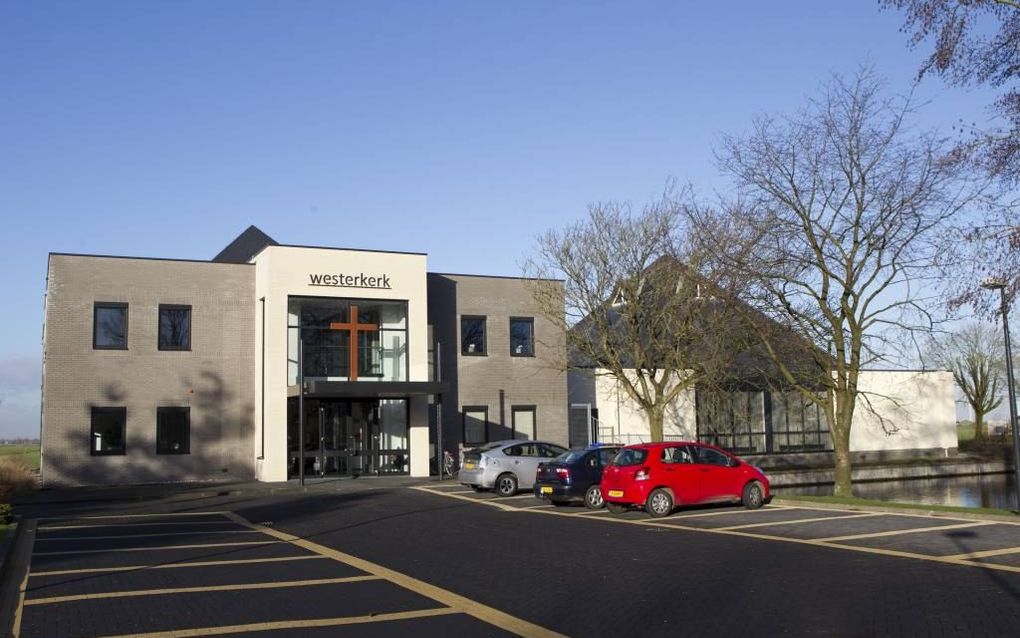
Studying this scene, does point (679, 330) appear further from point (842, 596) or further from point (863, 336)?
point (842, 596)

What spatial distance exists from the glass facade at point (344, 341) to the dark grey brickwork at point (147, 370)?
2.13 m

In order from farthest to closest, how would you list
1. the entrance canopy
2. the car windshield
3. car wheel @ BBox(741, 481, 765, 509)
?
the entrance canopy < car wheel @ BBox(741, 481, 765, 509) < the car windshield

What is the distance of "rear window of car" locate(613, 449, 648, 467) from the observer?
19.7m

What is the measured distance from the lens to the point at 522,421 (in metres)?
36.4

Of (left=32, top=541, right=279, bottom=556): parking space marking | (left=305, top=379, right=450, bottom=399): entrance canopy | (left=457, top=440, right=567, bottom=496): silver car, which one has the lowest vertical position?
(left=32, top=541, right=279, bottom=556): parking space marking

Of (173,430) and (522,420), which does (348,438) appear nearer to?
(173,430)

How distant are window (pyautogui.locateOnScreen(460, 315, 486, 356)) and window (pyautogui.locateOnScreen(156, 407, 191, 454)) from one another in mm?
10032

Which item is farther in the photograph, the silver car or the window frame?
the window frame

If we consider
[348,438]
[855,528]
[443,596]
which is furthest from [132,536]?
[348,438]

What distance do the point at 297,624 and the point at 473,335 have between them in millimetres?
27270

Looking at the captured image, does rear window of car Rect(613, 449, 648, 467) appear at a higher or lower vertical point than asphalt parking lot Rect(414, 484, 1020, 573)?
higher

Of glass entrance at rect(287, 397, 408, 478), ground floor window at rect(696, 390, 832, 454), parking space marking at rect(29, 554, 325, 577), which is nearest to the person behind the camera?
parking space marking at rect(29, 554, 325, 577)

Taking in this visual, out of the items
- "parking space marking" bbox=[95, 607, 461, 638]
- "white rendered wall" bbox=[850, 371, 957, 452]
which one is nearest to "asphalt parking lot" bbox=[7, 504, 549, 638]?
"parking space marking" bbox=[95, 607, 461, 638]

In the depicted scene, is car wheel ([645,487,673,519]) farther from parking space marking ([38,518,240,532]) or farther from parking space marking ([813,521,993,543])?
parking space marking ([38,518,240,532])
